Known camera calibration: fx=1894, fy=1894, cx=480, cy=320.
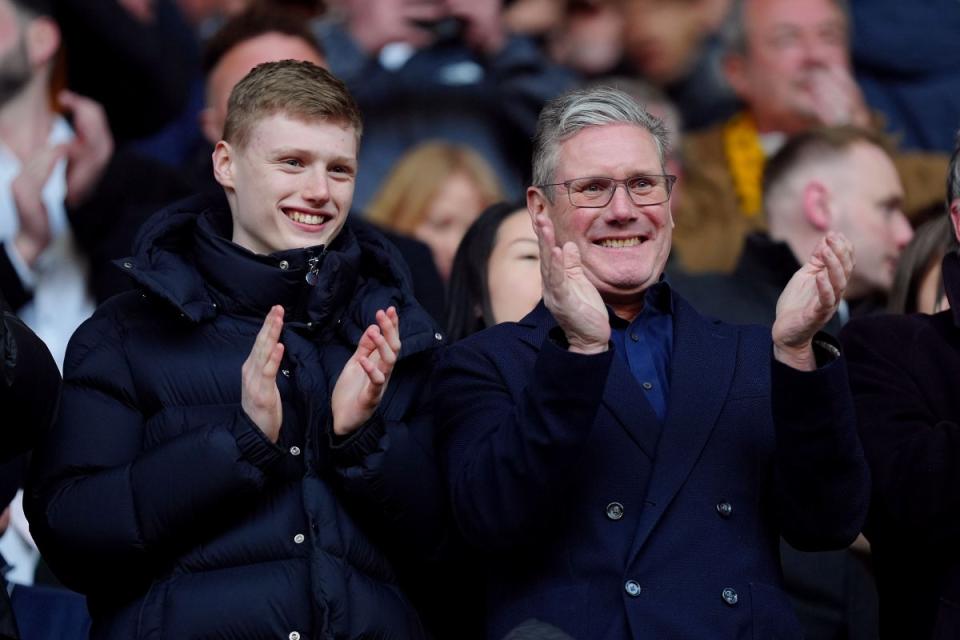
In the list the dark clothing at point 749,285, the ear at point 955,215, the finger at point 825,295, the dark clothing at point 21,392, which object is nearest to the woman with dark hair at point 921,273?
the dark clothing at point 749,285

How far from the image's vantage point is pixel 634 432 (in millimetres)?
4191

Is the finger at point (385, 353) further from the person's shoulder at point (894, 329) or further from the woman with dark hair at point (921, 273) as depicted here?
the woman with dark hair at point (921, 273)

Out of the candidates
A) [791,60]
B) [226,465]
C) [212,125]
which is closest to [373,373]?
Result: [226,465]

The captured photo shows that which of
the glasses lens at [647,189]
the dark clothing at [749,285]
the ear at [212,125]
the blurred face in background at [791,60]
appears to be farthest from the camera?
the blurred face in background at [791,60]

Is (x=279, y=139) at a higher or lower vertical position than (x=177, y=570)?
higher

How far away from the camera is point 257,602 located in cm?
409

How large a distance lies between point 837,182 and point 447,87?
1881 mm

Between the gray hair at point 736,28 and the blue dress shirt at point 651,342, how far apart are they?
4346 mm

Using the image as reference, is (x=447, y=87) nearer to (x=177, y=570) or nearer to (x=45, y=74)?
(x=45, y=74)

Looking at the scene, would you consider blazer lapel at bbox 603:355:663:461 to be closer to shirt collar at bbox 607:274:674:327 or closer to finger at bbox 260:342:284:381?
shirt collar at bbox 607:274:674:327

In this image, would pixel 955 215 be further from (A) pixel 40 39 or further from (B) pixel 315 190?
(A) pixel 40 39

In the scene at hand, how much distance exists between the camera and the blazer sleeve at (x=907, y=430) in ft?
14.2

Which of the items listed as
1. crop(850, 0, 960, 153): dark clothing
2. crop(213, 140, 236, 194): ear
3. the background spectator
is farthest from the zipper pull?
crop(850, 0, 960, 153): dark clothing

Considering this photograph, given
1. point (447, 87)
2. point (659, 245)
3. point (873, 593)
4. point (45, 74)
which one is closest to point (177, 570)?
point (659, 245)
